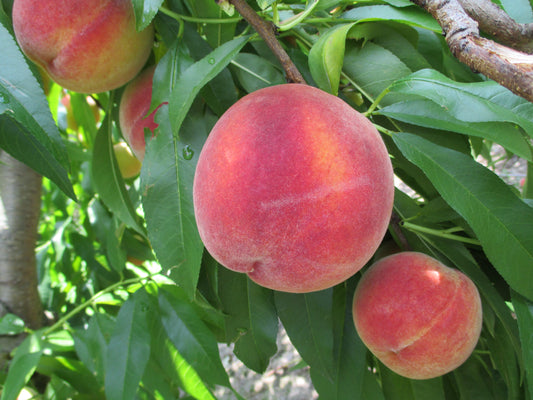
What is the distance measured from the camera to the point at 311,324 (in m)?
0.83

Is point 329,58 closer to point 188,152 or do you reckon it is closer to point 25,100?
point 188,152

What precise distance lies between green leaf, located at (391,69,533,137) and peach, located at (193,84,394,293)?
9 centimetres

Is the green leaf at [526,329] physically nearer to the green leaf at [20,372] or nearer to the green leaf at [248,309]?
the green leaf at [248,309]

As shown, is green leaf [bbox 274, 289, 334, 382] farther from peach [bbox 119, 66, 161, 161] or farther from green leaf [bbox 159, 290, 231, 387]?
peach [bbox 119, 66, 161, 161]

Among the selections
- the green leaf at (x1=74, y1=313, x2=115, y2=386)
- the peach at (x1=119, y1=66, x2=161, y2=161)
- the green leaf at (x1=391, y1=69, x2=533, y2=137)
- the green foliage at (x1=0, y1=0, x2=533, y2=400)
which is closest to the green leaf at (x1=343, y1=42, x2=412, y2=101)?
the green foliage at (x1=0, y1=0, x2=533, y2=400)

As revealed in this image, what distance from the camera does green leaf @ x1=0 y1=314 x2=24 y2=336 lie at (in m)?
1.24

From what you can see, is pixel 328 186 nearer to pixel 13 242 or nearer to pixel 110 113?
pixel 110 113

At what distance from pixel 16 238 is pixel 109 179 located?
559 mm

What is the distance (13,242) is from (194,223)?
93 cm

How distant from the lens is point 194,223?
2.17ft

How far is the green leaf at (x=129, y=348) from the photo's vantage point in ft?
3.08

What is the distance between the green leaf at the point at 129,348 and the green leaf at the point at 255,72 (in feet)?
1.91

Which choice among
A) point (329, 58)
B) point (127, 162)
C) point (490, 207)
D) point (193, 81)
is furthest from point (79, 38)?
point (127, 162)

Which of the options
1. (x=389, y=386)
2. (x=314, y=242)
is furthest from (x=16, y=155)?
(x=389, y=386)
